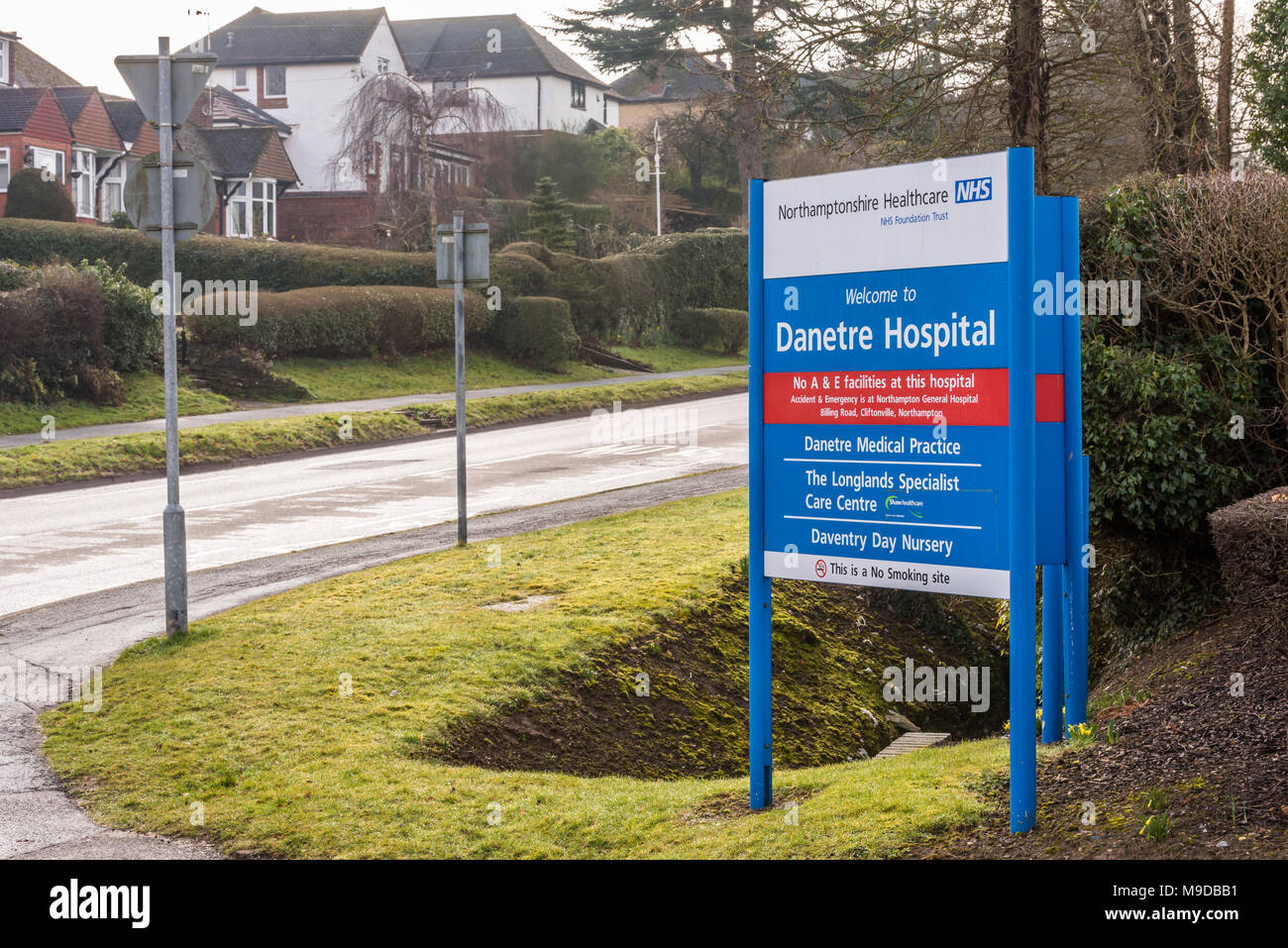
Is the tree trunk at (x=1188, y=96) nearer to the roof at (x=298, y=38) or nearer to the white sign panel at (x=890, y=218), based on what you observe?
the white sign panel at (x=890, y=218)

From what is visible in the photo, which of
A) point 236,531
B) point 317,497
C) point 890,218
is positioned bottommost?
point 236,531

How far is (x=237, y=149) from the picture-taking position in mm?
54000

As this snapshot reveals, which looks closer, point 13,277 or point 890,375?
point 890,375

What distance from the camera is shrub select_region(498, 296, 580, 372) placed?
118 ft

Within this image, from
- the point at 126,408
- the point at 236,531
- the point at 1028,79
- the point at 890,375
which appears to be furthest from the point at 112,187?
the point at 890,375

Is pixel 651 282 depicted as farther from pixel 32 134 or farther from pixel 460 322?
pixel 460 322

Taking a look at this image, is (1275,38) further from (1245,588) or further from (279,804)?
(279,804)

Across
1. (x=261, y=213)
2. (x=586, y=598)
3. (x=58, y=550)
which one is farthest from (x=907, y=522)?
(x=261, y=213)

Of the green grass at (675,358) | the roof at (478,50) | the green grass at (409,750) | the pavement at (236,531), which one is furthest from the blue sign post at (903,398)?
the roof at (478,50)

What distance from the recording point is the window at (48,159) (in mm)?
48969

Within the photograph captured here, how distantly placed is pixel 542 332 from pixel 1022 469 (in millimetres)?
31663

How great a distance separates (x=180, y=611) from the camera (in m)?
9.62

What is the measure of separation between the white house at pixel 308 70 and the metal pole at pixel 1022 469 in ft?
192

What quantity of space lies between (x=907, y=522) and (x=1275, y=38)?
50.4ft
